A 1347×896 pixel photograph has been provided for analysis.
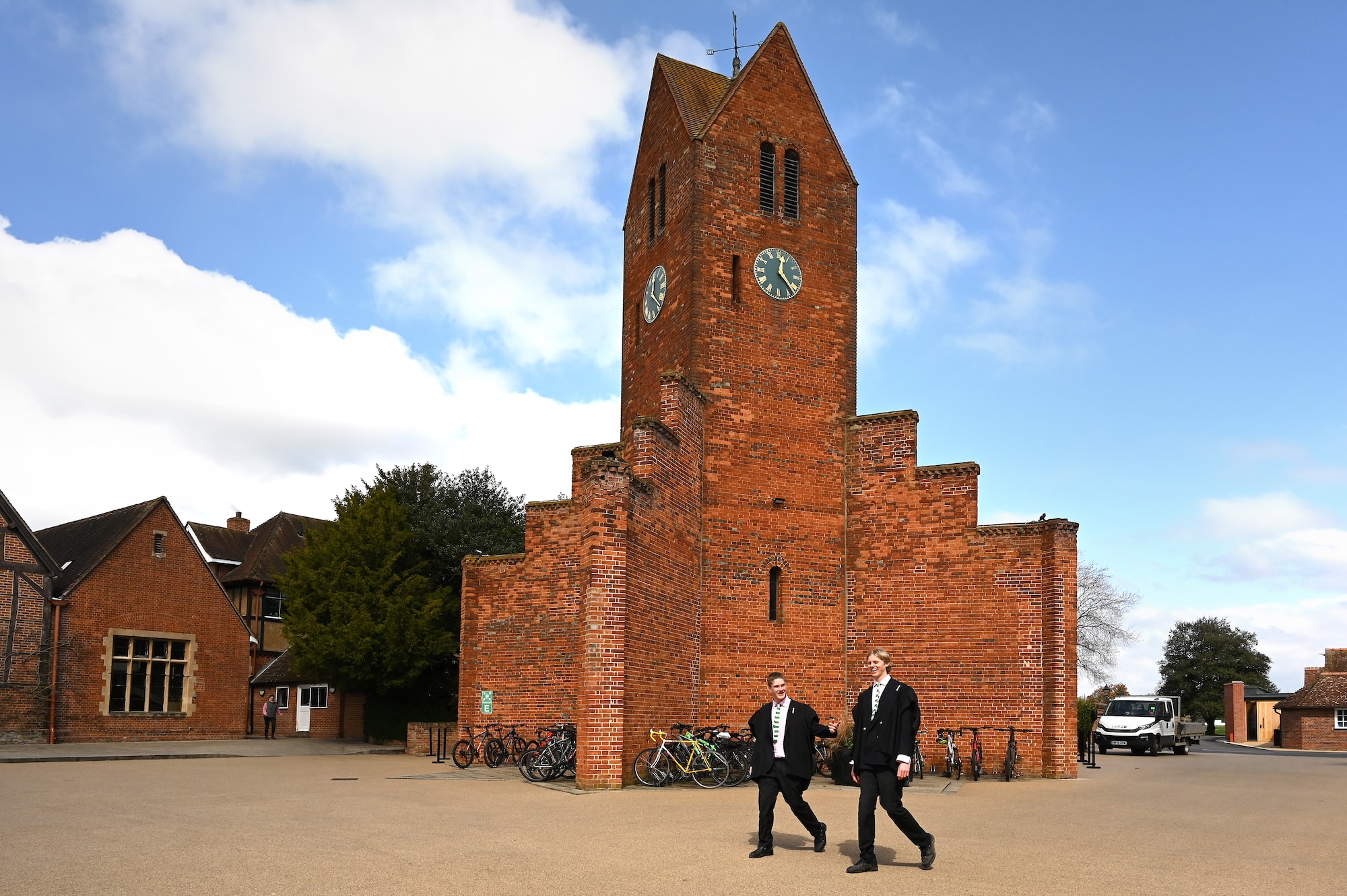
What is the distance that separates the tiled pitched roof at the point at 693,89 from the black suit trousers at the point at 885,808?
638 inches

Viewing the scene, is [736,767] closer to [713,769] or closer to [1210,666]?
[713,769]

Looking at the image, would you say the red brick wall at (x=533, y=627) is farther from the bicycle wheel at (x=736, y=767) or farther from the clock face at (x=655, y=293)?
the bicycle wheel at (x=736, y=767)

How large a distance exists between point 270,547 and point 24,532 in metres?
11.9

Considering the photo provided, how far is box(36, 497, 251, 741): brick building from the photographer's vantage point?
3041cm

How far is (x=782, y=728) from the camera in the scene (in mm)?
9680

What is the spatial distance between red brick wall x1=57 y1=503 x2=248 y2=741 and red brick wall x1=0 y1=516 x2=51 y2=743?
1.76 feet

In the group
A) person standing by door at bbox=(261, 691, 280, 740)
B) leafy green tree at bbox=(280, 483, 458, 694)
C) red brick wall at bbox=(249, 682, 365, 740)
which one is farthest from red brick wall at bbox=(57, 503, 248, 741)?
leafy green tree at bbox=(280, 483, 458, 694)

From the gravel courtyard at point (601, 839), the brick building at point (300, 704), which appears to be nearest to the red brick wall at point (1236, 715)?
the gravel courtyard at point (601, 839)

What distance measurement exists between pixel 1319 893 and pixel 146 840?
10.1 meters

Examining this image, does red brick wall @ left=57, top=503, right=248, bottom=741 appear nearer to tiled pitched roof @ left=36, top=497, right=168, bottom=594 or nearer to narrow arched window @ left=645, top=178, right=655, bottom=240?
tiled pitched roof @ left=36, top=497, right=168, bottom=594

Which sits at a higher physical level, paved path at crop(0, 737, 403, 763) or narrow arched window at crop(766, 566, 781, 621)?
narrow arched window at crop(766, 566, 781, 621)

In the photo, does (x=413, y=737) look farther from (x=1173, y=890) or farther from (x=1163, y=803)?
(x=1173, y=890)

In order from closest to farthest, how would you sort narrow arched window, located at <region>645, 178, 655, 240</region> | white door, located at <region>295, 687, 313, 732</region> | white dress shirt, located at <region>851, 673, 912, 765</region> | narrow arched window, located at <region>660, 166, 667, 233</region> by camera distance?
1. white dress shirt, located at <region>851, 673, 912, 765</region>
2. narrow arched window, located at <region>660, 166, 667, 233</region>
3. narrow arched window, located at <region>645, 178, 655, 240</region>
4. white door, located at <region>295, 687, 313, 732</region>

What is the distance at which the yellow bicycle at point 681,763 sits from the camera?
17094 mm
